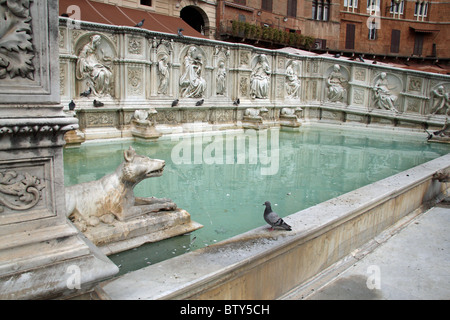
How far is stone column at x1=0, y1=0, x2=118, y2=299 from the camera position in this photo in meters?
1.97

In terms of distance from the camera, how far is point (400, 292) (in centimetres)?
309

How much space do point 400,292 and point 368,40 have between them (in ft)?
121

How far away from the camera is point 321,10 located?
112 feet

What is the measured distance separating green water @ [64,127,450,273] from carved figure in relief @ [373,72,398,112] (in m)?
2.29

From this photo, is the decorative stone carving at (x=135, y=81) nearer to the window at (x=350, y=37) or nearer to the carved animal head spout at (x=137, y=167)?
the carved animal head spout at (x=137, y=167)

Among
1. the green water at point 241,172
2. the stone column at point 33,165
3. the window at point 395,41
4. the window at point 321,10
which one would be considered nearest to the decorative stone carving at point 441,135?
the green water at point 241,172

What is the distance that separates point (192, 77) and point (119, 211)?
6952mm

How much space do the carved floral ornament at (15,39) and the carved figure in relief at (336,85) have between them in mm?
12790

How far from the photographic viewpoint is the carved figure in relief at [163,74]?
9.43m

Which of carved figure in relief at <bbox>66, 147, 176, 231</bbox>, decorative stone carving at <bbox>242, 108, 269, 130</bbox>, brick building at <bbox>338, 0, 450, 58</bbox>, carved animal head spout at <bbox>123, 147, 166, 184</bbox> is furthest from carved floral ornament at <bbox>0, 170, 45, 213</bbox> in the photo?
brick building at <bbox>338, 0, 450, 58</bbox>

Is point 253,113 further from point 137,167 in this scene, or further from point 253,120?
point 137,167

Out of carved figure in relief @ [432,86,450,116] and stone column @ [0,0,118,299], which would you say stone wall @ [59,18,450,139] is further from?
stone column @ [0,0,118,299]

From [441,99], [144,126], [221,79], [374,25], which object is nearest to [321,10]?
[374,25]

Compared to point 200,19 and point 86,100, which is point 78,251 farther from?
point 200,19
